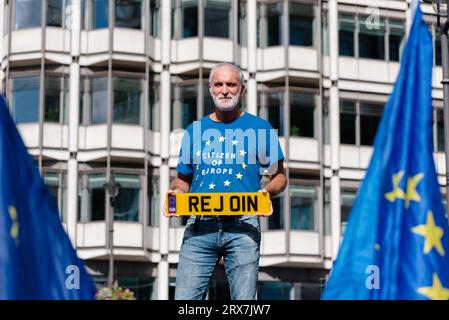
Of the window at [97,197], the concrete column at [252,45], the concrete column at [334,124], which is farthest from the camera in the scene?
the concrete column at [252,45]

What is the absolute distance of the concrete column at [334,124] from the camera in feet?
123

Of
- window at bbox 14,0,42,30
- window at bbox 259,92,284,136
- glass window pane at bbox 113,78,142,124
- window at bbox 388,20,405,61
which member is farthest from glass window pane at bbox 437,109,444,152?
window at bbox 14,0,42,30

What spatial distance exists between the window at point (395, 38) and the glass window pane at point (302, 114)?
392 centimetres

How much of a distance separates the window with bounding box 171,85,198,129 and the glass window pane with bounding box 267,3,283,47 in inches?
132

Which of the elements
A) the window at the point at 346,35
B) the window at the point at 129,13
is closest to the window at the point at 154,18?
the window at the point at 129,13

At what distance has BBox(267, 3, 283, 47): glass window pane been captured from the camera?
38.3 meters

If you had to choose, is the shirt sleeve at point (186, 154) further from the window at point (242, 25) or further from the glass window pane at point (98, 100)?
the window at point (242, 25)

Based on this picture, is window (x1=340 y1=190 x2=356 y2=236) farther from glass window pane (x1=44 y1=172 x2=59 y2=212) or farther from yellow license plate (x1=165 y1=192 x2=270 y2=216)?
yellow license plate (x1=165 y1=192 x2=270 y2=216)

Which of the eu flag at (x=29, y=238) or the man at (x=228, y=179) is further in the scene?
the man at (x=228, y=179)

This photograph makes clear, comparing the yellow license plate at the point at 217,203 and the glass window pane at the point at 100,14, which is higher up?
the glass window pane at the point at 100,14

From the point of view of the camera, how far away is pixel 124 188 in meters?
35.8

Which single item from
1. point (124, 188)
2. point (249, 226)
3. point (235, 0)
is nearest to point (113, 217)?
point (124, 188)
